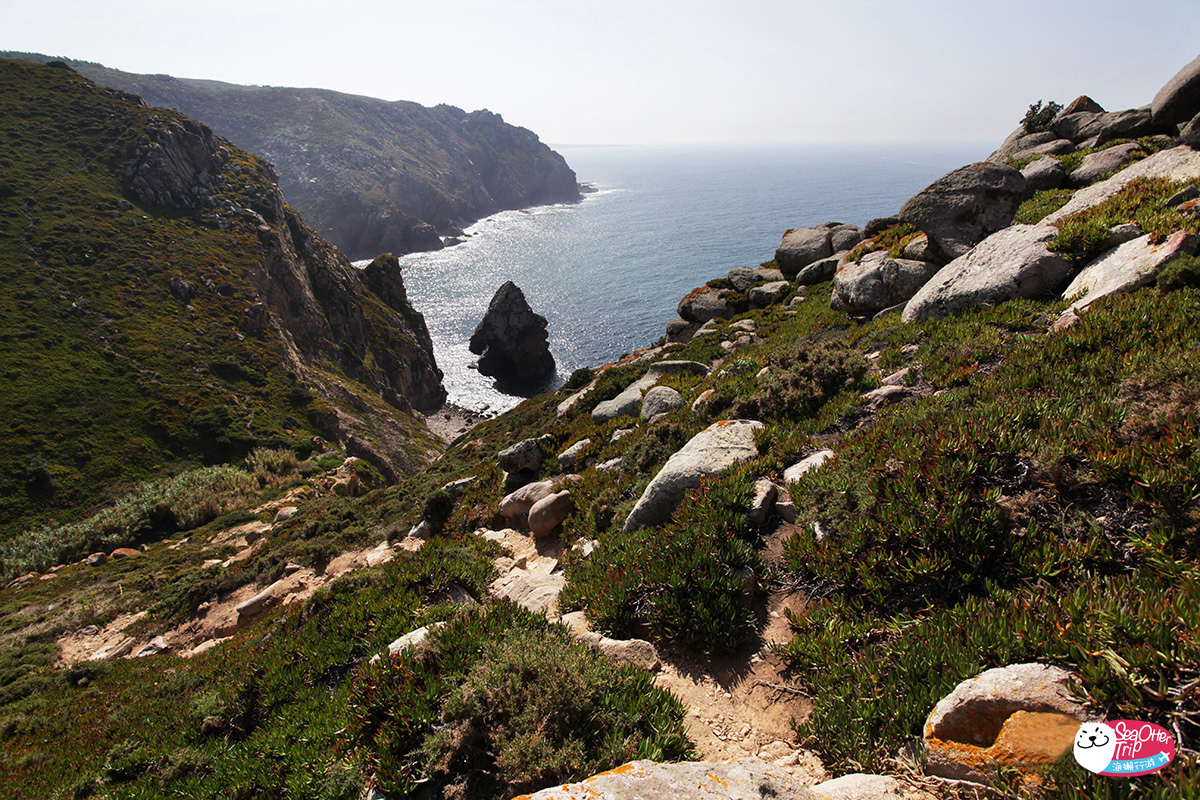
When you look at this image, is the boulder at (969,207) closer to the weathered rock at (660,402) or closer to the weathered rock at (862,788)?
the weathered rock at (660,402)

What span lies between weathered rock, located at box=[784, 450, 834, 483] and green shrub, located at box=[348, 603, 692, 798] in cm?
439

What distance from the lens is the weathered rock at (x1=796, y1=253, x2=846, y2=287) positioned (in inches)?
1069

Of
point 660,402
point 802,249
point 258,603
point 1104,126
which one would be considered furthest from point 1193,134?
point 258,603

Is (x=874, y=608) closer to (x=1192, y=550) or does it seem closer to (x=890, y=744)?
(x=890, y=744)

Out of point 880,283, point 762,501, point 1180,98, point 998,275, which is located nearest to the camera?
point 762,501

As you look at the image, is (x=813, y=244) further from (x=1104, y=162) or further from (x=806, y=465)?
(x=806, y=465)

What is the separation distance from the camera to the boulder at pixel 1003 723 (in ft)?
10.6

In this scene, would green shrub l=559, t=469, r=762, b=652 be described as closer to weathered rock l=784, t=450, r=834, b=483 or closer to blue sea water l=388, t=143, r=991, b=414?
weathered rock l=784, t=450, r=834, b=483

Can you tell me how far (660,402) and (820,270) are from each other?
17867 millimetres

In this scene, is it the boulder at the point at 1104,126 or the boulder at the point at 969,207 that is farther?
the boulder at the point at 1104,126

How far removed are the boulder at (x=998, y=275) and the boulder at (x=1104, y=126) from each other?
1371cm

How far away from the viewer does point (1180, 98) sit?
60.5 feet

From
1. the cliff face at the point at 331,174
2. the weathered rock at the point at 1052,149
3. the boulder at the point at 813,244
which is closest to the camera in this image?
the weathered rock at the point at 1052,149

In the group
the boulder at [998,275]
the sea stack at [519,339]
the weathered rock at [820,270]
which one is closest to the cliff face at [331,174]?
the sea stack at [519,339]
